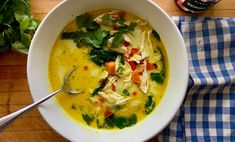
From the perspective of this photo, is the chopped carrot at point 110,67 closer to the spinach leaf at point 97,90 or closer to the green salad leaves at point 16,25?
the spinach leaf at point 97,90

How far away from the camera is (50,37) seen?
4.62 feet

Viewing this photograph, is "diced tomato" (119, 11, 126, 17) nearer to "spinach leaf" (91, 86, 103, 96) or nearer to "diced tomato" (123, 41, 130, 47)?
"diced tomato" (123, 41, 130, 47)

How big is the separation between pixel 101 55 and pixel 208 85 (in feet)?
1.22

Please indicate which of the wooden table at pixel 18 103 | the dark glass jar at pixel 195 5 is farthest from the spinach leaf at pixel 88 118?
the dark glass jar at pixel 195 5

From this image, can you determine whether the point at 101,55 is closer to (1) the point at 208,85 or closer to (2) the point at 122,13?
Result: (2) the point at 122,13

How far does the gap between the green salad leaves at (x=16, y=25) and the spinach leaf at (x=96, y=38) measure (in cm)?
17

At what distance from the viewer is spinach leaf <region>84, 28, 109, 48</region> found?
140 cm

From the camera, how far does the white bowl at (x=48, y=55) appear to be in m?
→ 1.36

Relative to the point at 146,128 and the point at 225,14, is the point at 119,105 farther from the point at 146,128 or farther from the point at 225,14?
the point at 225,14

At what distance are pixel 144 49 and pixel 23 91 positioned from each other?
42 centimetres

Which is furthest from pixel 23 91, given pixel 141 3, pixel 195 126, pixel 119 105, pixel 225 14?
pixel 225 14

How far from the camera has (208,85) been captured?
4.80ft

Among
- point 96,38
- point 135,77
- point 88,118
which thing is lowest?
point 88,118

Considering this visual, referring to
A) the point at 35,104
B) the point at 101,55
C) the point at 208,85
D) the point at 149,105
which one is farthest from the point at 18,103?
the point at 208,85
